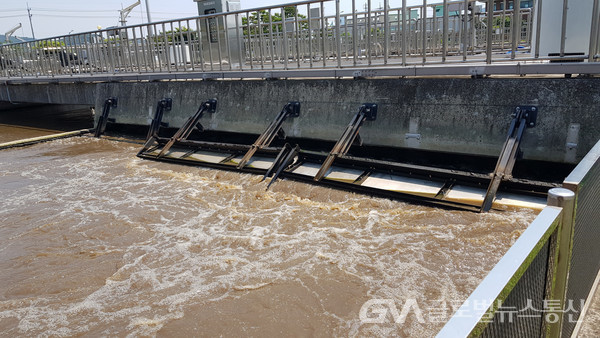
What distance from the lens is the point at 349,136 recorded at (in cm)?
708

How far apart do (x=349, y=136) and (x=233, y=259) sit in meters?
3.16

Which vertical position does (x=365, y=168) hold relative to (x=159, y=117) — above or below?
below

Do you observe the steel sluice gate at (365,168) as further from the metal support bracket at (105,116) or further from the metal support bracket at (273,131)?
the metal support bracket at (105,116)

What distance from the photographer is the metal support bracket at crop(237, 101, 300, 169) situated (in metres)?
7.84

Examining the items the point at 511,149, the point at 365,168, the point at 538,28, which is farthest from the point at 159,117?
the point at 538,28

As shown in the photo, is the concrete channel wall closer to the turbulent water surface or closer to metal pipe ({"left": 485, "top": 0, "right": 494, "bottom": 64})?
metal pipe ({"left": 485, "top": 0, "right": 494, "bottom": 64})

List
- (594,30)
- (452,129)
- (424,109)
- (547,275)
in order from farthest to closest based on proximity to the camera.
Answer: (424,109) → (452,129) → (594,30) → (547,275)

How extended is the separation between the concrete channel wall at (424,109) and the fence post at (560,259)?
414cm

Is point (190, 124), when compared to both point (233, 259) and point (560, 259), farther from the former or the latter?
point (560, 259)

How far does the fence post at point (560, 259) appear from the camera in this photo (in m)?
1.80

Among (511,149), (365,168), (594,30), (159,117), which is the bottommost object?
(365,168)

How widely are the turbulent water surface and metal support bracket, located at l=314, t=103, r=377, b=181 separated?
396mm

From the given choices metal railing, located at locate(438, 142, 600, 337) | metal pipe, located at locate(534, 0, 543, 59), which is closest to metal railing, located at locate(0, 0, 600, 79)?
metal pipe, located at locate(534, 0, 543, 59)

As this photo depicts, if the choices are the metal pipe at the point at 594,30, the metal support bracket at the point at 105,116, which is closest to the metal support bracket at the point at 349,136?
the metal pipe at the point at 594,30
